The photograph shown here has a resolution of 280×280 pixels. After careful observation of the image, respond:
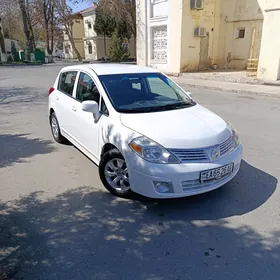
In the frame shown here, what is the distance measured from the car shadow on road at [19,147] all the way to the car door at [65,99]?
23.6 inches

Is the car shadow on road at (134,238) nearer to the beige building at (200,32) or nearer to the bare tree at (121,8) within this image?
the beige building at (200,32)

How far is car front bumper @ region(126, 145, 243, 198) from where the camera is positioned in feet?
9.48

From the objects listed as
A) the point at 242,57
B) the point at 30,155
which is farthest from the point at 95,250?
the point at 242,57

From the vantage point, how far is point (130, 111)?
3.54 meters

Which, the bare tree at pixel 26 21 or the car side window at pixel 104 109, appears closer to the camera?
the car side window at pixel 104 109

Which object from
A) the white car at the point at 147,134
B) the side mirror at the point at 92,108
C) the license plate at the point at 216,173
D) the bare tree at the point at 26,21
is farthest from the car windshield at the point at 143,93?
the bare tree at the point at 26,21

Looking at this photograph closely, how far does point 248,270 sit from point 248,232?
1.79 feet

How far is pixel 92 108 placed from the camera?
360cm

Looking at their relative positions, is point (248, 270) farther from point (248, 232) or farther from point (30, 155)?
point (30, 155)

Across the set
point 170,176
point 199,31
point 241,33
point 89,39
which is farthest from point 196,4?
point 89,39

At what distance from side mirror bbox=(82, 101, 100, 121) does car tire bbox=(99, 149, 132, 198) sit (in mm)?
607

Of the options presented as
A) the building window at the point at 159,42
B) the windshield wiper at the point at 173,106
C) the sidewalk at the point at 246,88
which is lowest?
the sidewalk at the point at 246,88

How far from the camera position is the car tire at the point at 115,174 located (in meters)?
3.35

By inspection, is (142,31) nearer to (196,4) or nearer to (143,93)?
(196,4)
